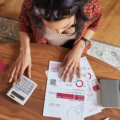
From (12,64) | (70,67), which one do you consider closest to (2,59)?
(12,64)

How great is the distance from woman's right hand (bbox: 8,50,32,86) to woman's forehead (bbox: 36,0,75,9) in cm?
34

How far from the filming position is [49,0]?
1.27 feet

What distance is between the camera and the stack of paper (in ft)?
1.88

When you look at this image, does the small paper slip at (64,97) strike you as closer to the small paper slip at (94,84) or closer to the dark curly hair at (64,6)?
the small paper slip at (94,84)

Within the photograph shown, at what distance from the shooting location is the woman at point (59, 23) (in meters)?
0.42

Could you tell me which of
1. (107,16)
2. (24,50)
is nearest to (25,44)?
(24,50)

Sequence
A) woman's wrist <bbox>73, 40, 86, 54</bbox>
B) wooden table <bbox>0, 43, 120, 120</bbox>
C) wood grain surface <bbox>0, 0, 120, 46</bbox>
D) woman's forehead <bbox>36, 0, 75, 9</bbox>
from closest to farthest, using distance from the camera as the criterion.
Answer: woman's forehead <bbox>36, 0, 75, 9</bbox>
wooden table <bbox>0, 43, 120, 120</bbox>
woman's wrist <bbox>73, 40, 86, 54</bbox>
wood grain surface <bbox>0, 0, 120, 46</bbox>

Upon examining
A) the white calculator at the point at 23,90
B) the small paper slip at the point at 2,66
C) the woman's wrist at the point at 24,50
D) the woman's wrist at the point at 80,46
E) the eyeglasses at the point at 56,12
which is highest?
the eyeglasses at the point at 56,12

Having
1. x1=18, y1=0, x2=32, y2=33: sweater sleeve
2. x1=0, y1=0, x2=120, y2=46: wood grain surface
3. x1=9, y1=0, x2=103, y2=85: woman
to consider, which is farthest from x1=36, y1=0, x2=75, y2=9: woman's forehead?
x1=0, y1=0, x2=120, y2=46: wood grain surface

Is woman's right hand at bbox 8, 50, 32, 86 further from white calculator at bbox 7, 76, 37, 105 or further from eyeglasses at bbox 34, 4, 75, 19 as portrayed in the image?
eyeglasses at bbox 34, 4, 75, 19

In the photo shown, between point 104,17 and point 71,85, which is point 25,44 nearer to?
point 71,85

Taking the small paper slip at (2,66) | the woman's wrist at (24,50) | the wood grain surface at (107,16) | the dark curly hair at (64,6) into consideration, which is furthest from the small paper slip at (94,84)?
the wood grain surface at (107,16)

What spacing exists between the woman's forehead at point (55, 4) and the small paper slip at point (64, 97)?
0.36 m

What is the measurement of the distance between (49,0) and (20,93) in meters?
0.48
